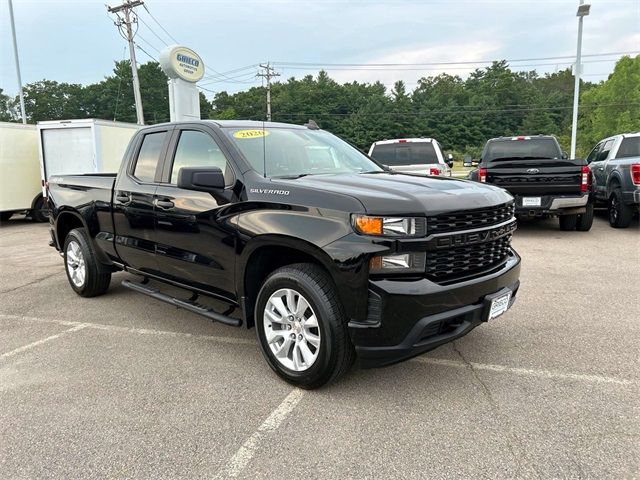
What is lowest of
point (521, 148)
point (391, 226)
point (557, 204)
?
point (557, 204)

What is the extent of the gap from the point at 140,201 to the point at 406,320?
287cm

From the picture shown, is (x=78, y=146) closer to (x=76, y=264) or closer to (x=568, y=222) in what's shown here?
(x=76, y=264)

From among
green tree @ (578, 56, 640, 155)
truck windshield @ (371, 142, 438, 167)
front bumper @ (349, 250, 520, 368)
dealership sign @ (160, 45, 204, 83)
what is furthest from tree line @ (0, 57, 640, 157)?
front bumper @ (349, 250, 520, 368)

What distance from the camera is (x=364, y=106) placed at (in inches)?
3184

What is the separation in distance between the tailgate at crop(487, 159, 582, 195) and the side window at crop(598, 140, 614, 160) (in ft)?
10.1

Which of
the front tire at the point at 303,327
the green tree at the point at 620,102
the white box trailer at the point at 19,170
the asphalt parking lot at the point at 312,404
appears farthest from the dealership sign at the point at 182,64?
the green tree at the point at 620,102

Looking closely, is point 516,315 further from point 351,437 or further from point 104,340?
point 104,340

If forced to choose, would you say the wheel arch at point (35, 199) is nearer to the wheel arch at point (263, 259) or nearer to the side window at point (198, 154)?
the side window at point (198, 154)

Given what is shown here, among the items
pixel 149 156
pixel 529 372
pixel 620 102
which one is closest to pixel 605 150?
pixel 529 372

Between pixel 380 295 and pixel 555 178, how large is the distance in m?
7.07

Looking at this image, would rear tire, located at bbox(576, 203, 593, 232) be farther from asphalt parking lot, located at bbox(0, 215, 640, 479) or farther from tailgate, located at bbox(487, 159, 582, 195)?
asphalt parking lot, located at bbox(0, 215, 640, 479)

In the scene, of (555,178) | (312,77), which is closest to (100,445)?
(555,178)

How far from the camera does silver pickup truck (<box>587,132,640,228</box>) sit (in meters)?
8.91

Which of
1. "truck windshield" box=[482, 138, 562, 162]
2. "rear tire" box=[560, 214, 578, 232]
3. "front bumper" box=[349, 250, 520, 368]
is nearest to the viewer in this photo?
"front bumper" box=[349, 250, 520, 368]
